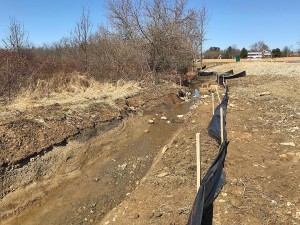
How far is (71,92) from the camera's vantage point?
13.7 m

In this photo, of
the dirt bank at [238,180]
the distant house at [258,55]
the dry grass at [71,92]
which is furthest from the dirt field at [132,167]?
the distant house at [258,55]

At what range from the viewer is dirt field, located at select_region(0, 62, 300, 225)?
17.1 ft

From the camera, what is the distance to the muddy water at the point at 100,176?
19.5 feet

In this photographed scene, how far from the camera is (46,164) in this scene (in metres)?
7.59

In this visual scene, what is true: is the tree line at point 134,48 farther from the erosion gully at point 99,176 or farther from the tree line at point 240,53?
the tree line at point 240,53

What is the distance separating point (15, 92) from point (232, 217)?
992 centimetres

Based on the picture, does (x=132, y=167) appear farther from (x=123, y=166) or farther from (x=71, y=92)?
(x=71, y=92)

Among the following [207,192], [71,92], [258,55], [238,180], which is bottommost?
[238,180]

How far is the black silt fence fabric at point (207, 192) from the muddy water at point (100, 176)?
1960 millimetres

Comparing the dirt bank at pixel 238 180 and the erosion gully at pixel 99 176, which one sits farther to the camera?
the erosion gully at pixel 99 176

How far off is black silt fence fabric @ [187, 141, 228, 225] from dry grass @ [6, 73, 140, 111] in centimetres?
668

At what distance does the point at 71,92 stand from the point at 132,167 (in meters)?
6.80

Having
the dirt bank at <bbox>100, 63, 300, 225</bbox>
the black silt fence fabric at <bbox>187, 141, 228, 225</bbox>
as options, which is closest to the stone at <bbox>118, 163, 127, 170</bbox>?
the dirt bank at <bbox>100, 63, 300, 225</bbox>

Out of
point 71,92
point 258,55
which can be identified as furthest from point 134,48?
point 258,55
